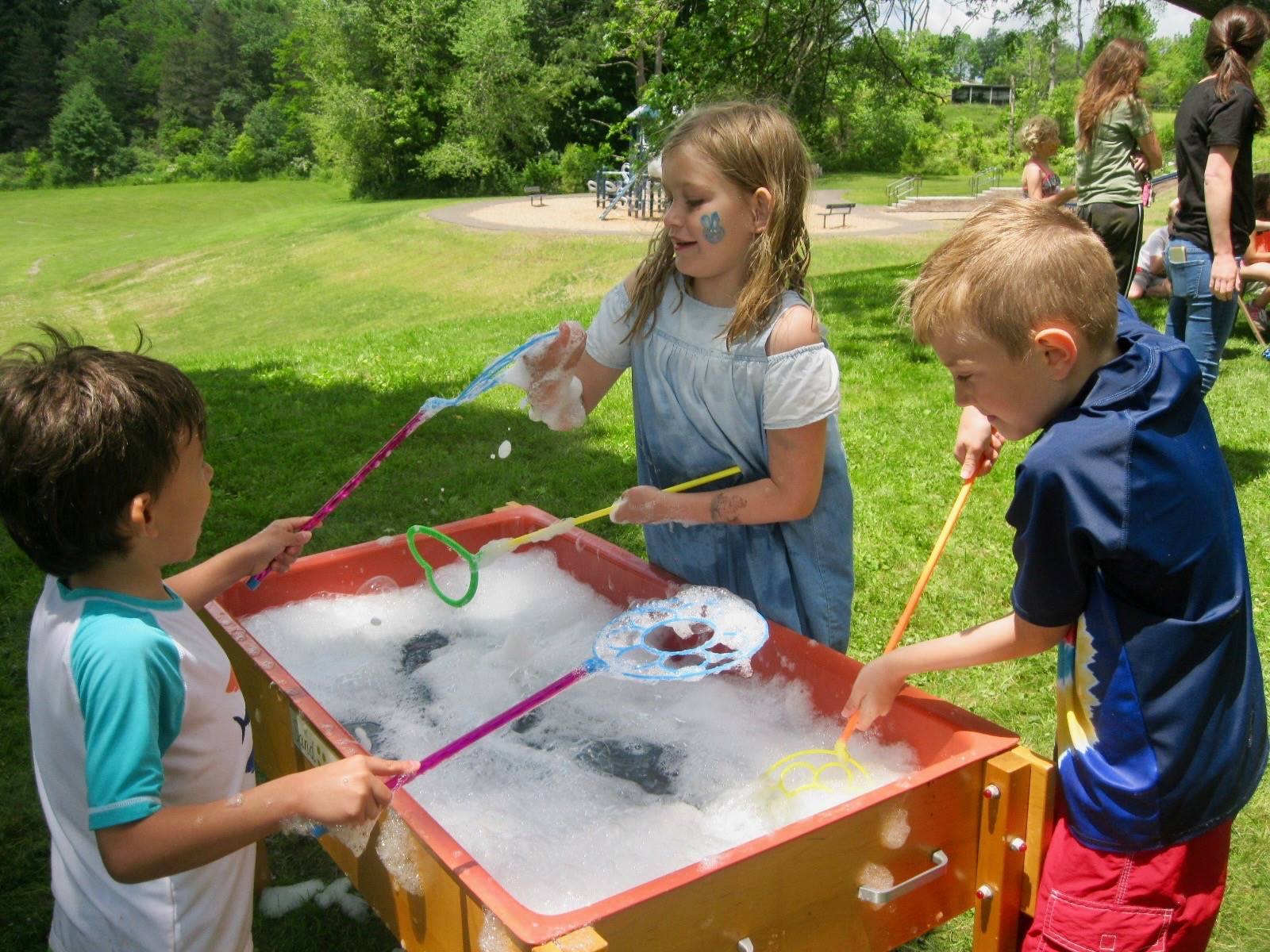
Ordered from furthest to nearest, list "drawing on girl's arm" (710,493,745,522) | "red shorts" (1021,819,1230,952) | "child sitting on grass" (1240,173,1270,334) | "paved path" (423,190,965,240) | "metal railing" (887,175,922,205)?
"metal railing" (887,175,922,205), "paved path" (423,190,965,240), "child sitting on grass" (1240,173,1270,334), "drawing on girl's arm" (710,493,745,522), "red shorts" (1021,819,1230,952)

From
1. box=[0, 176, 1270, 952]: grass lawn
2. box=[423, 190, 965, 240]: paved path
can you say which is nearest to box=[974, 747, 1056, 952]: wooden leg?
box=[0, 176, 1270, 952]: grass lawn

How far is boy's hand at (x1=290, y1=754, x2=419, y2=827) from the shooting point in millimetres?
1199

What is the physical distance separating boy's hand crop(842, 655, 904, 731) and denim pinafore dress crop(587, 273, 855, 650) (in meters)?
0.42

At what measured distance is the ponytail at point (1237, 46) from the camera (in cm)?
343

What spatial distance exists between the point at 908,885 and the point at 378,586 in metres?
1.47

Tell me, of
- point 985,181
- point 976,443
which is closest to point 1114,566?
point 976,443

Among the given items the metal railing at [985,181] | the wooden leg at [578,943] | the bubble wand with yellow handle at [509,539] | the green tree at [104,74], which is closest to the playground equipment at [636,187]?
the bubble wand with yellow handle at [509,539]

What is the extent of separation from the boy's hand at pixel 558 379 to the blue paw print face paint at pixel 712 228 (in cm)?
41

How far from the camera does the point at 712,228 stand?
6.13 ft

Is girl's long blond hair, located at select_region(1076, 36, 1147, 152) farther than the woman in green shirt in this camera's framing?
No

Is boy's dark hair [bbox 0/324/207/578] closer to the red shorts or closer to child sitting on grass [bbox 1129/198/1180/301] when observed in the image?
the red shorts

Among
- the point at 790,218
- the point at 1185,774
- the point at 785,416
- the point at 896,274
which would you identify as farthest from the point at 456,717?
the point at 896,274

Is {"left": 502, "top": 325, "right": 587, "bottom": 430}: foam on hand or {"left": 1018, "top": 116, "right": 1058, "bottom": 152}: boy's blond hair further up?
{"left": 1018, "top": 116, "right": 1058, "bottom": 152}: boy's blond hair

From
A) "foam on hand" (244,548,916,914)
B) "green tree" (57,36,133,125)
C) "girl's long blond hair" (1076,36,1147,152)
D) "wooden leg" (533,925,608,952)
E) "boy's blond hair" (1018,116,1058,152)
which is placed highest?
"green tree" (57,36,133,125)
